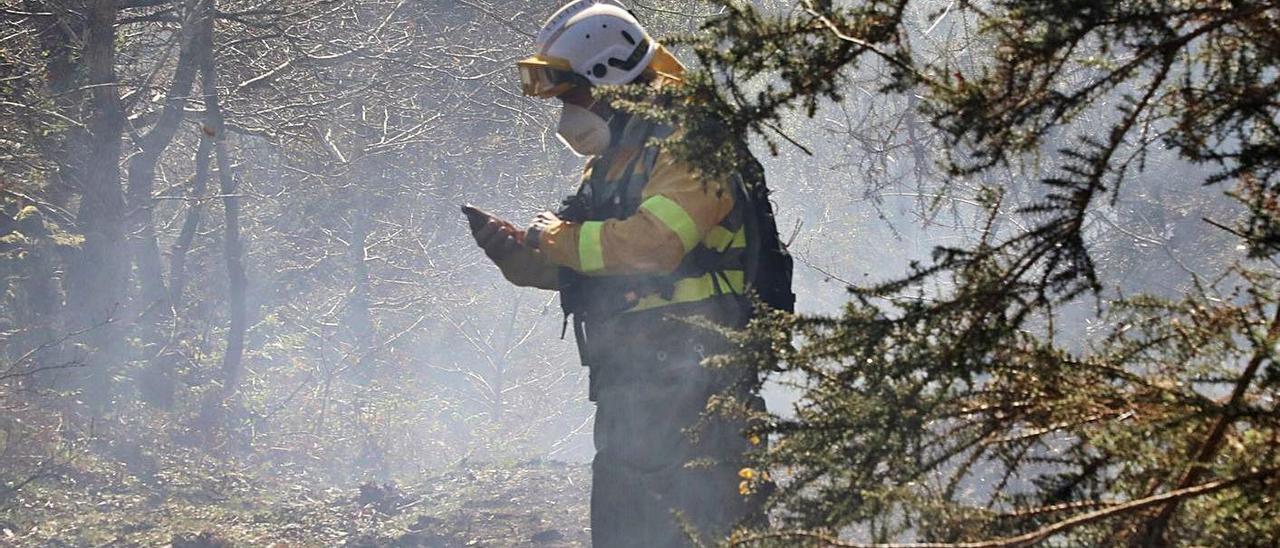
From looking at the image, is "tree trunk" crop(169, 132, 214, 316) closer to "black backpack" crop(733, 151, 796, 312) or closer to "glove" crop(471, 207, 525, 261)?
"glove" crop(471, 207, 525, 261)

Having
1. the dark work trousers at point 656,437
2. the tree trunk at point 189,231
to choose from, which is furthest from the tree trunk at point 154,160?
the dark work trousers at point 656,437

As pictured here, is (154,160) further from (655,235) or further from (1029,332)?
(1029,332)

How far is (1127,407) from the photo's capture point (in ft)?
7.51

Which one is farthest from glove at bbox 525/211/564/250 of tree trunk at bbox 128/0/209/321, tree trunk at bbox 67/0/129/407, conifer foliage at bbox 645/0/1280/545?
tree trunk at bbox 128/0/209/321

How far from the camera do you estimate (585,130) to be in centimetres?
426

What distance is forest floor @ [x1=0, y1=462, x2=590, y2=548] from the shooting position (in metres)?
8.90

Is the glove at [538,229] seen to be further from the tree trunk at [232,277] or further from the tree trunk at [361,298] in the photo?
the tree trunk at [361,298]

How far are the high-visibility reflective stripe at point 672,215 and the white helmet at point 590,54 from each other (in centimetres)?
53

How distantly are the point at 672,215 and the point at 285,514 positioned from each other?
24.5 ft

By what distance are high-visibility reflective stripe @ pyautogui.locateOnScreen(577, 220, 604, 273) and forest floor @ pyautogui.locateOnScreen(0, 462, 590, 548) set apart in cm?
538

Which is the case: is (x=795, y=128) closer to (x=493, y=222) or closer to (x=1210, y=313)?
(x=493, y=222)

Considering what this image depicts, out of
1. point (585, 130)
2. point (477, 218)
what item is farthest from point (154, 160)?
point (585, 130)

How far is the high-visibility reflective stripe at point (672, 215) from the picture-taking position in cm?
385


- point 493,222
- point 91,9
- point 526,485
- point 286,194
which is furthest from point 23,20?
point 286,194
